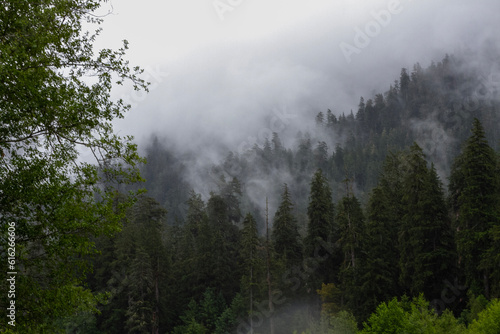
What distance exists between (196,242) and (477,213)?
36.2m

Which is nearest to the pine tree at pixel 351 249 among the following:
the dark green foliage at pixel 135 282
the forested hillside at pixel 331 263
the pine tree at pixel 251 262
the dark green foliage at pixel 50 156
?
the forested hillside at pixel 331 263

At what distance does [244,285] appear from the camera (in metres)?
42.5

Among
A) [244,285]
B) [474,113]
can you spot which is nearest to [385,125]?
[474,113]

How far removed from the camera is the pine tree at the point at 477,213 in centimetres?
2462

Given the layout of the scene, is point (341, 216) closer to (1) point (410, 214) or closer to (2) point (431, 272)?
(1) point (410, 214)

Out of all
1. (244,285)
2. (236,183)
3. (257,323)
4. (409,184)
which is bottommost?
(257,323)

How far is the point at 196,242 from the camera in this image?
5119 centimetres

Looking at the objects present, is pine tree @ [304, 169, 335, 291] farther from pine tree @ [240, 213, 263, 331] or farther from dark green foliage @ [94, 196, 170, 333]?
dark green foliage @ [94, 196, 170, 333]

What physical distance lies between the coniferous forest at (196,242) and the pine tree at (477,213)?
0.34ft

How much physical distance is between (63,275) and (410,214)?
28.3 metres

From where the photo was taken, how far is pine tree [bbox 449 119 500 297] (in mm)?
24625

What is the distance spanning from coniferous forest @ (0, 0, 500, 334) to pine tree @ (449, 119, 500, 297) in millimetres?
104

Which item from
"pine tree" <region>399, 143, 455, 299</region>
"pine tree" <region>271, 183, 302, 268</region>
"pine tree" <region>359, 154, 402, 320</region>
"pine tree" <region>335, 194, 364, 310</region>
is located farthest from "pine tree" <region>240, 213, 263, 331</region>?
"pine tree" <region>399, 143, 455, 299</region>

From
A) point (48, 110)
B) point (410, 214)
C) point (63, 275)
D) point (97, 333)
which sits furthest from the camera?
point (97, 333)
